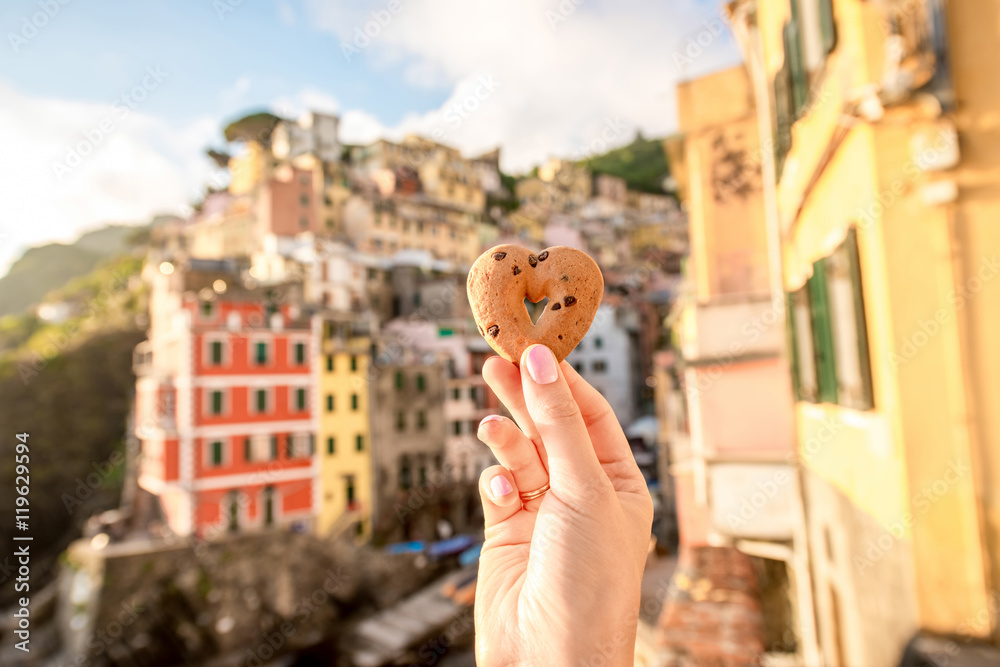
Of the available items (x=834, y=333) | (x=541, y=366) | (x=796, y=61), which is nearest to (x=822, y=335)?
(x=834, y=333)

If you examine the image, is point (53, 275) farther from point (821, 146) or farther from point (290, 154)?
point (821, 146)

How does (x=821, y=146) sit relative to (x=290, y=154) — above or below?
below

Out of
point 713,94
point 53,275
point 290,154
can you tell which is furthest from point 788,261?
point 53,275

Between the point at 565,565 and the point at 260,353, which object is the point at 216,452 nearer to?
the point at 260,353

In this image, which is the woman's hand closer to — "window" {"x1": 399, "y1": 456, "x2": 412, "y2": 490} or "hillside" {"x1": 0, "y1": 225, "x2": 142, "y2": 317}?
"window" {"x1": 399, "y1": 456, "x2": 412, "y2": 490}

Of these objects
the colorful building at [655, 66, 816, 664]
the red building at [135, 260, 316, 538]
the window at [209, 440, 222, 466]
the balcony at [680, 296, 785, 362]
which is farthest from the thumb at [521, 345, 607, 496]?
the window at [209, 440, 222, 466]

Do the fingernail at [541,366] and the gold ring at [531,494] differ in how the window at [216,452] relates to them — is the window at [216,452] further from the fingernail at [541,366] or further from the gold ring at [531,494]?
the fingernail at [541,366]
